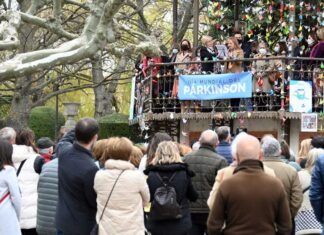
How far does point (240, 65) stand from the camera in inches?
792

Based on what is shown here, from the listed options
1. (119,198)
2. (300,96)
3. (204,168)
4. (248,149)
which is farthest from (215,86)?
(248,149)

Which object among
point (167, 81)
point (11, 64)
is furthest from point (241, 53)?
point (11, 64)

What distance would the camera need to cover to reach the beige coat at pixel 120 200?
24.9 feet

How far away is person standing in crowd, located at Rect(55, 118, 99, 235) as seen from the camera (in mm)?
7852

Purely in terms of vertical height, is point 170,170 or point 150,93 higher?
point 150,93

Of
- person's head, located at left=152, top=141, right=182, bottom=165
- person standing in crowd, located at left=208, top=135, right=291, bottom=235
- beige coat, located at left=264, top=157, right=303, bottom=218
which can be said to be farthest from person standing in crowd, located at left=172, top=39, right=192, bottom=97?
person standing in crowd, located at left=208, top=135, right=291, bottom=235

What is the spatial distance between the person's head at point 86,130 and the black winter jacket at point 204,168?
202 cm

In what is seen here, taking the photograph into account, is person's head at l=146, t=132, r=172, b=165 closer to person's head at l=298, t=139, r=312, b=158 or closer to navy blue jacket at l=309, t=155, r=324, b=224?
person's head at l=298, t=139, r=312, b=158

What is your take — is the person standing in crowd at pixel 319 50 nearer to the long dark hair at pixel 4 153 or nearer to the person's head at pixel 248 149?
the long dark hair at pixel 4 153

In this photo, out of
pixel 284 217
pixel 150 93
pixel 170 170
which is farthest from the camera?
pixel 150 93

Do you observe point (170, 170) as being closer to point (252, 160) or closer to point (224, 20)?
point (252, 160)

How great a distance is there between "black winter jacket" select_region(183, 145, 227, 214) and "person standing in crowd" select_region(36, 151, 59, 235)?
65.6 inches

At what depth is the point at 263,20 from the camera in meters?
24.3

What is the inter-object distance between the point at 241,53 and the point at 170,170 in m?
11.5
